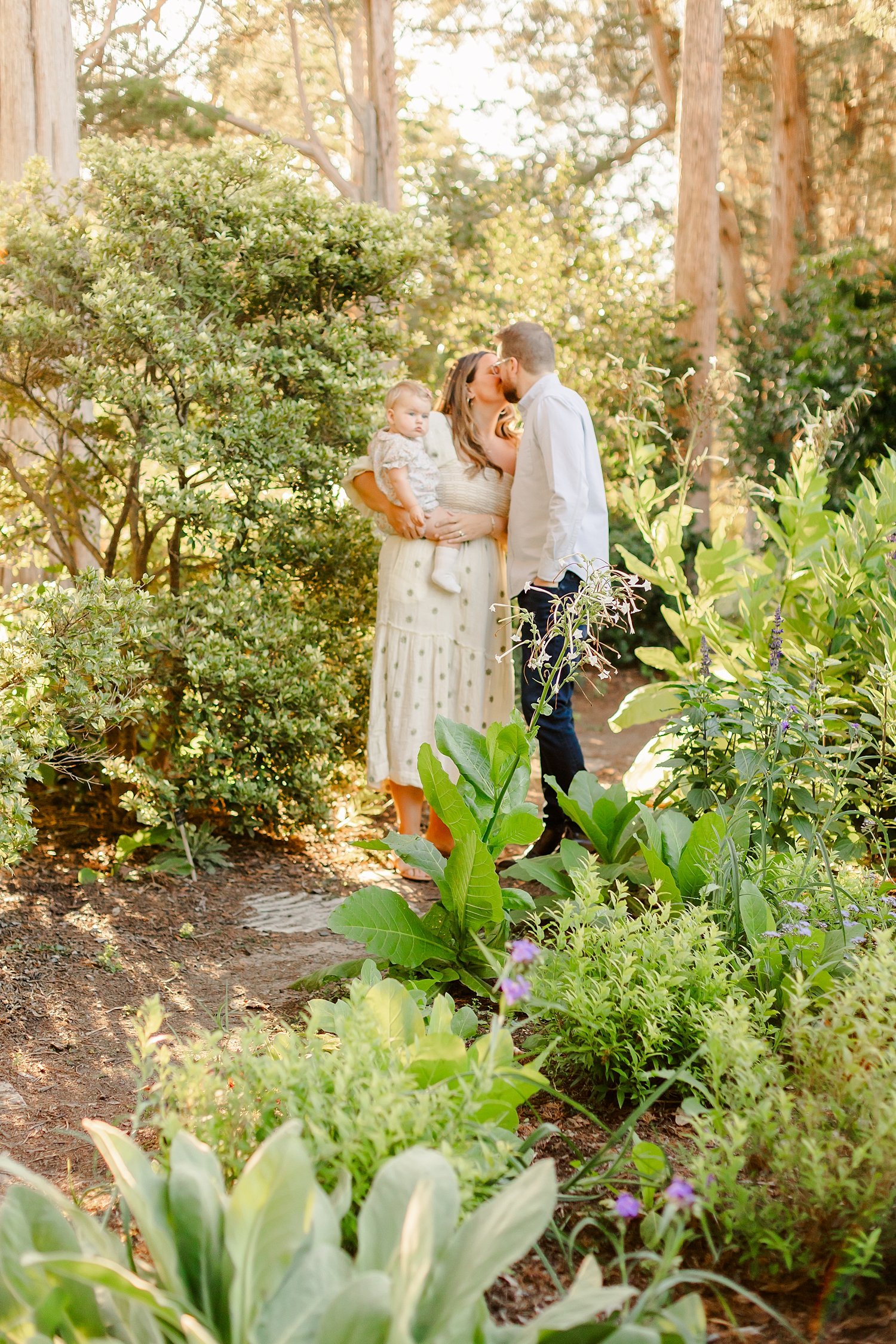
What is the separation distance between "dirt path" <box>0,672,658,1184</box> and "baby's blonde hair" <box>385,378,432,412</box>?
1460mm

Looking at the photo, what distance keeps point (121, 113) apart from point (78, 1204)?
38.4ft

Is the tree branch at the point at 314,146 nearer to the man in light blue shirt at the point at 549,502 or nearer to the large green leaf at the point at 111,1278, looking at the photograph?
the man in light blue shirt at the point at 549,502

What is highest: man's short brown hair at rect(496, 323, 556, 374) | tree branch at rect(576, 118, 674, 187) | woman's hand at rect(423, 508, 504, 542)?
tree branch at rect(576, 118, 674, 187)

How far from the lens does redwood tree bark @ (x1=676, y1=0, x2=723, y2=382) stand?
969 centimetres

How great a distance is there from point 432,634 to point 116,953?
1.77 m

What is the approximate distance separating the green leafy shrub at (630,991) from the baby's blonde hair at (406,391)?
2404 mm

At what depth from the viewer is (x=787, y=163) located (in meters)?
13.5

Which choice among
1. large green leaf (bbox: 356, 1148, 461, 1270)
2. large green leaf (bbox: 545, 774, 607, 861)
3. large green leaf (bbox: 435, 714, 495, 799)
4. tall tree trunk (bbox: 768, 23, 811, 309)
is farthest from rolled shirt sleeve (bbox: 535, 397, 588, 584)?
tall tree trunk (bbox: 768, 23, 811, 309)

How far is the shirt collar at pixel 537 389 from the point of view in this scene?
4.24 m

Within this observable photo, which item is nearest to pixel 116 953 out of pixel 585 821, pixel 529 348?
pixel 585 821

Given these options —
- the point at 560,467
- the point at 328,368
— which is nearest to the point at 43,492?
the point at 328,368

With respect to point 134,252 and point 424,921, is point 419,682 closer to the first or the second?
point 424,921

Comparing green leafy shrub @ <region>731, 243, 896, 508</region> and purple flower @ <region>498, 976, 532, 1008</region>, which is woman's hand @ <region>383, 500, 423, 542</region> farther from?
green leafy shrub @ <region>731, 243, 896, 508</region>

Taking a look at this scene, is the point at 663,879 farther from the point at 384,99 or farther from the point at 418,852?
the point at 384,99
